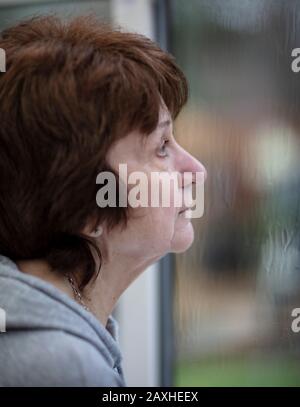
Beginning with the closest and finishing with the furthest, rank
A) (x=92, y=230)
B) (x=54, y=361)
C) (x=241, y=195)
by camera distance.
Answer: (x=54, y=361), (x=92, y=230), (x=241, y=195)

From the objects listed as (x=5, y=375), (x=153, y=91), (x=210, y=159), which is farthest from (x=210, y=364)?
(x=153, y=91)

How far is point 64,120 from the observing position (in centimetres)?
76

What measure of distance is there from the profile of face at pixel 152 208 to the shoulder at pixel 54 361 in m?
0.18

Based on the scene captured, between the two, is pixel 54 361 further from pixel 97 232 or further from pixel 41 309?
pixel 97 232

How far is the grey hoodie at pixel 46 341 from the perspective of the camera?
2.30 ft

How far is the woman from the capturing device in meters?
0.72

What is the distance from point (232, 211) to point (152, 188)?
0.40 metres

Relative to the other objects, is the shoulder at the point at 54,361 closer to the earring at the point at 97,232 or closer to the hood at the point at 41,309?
the hood at the point at 41,309

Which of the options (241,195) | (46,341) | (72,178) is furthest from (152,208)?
(241,195)

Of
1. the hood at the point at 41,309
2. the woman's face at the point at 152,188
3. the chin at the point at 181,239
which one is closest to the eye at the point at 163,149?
the woman's face at the point at 152,188

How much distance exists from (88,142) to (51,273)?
22 cm

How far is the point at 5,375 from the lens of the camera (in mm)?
740

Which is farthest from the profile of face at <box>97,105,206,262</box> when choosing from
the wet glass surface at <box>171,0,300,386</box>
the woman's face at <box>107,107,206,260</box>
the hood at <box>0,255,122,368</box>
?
the wet glass surface at <box>171,0,300,386</box>

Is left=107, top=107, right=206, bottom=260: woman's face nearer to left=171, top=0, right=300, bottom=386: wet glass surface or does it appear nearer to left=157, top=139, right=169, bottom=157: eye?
left=157, top=139, right=169, bottom=157: eye
